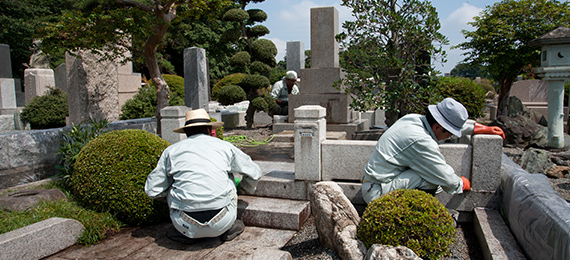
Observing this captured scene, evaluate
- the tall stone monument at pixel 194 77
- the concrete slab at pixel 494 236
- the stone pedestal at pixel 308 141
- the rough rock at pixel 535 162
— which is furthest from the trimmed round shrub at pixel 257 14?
the concrete slab at pixel 494 236

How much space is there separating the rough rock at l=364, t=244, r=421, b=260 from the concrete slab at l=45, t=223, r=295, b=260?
0.93 meters

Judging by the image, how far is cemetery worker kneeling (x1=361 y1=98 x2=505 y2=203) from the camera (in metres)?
3.35

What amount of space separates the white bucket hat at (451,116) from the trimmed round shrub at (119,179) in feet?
9.66

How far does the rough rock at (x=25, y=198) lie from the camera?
4008mm

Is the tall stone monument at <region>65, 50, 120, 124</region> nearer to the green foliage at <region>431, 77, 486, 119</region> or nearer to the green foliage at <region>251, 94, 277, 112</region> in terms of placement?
the green foliage at <region>251, 94, 277, 112</region>

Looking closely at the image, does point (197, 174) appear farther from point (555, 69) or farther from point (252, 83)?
point (252, 83)

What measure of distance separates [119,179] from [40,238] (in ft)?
2.91

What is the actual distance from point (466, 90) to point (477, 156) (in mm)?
8467

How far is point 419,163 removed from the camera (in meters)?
3.39

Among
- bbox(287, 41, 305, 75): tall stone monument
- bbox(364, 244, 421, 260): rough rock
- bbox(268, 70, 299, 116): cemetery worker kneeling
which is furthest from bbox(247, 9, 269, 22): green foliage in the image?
bbox(364, 244, 421, 260): rough rock

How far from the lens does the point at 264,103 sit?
36.7 feet

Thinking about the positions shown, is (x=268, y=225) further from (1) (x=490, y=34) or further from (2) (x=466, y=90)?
(1) (x=490, y=34)

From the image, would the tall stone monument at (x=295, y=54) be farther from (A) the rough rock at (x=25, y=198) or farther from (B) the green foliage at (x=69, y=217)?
(B) the green foliage at (x=69, y=217)

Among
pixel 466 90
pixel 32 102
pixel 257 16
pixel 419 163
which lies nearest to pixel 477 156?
pixel 419 163
